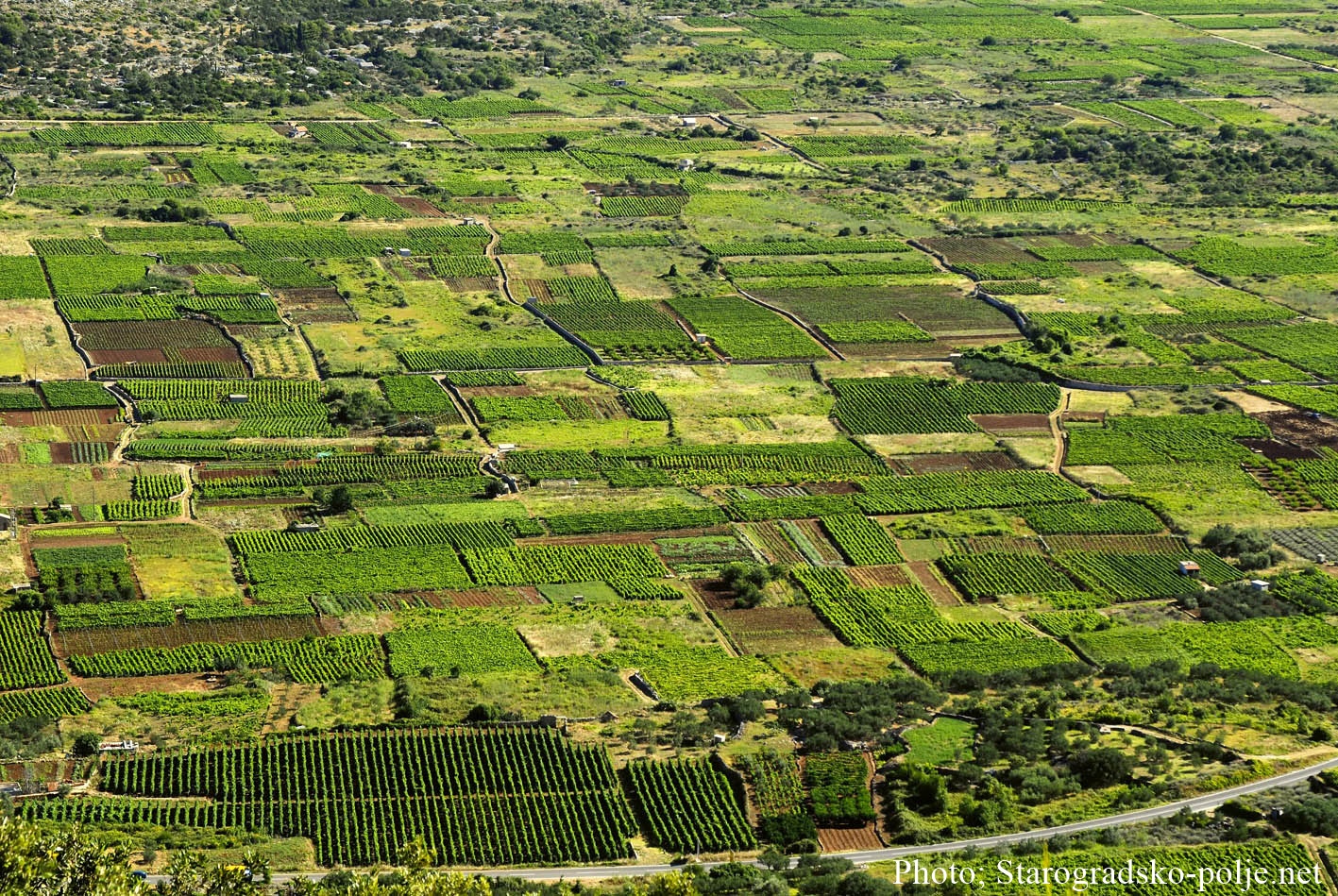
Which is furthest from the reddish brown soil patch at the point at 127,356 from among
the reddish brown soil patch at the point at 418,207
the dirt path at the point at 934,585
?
the dirt path at the point at 934,585

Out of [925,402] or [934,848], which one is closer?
[934,848]

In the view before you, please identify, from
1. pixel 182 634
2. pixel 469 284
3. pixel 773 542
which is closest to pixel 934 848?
pixel 773 542

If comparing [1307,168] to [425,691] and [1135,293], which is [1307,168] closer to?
[1135,293]

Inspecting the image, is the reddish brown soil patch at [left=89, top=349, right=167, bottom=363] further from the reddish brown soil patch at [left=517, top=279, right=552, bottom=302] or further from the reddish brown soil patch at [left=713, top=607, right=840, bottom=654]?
the reddish brown soil patch at [left=713, top=607, right=840, bottom=654]

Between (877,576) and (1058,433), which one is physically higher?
(877,576)

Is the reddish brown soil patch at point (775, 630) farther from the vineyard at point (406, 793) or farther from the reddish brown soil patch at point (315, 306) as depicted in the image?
the reddish brown soil patch at point (315, 306)

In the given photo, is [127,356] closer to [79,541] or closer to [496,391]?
[496,391]

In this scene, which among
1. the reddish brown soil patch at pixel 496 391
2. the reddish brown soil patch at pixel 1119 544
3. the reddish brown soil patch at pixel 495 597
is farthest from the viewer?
the reddish brown soil patch at pixel 496 391
